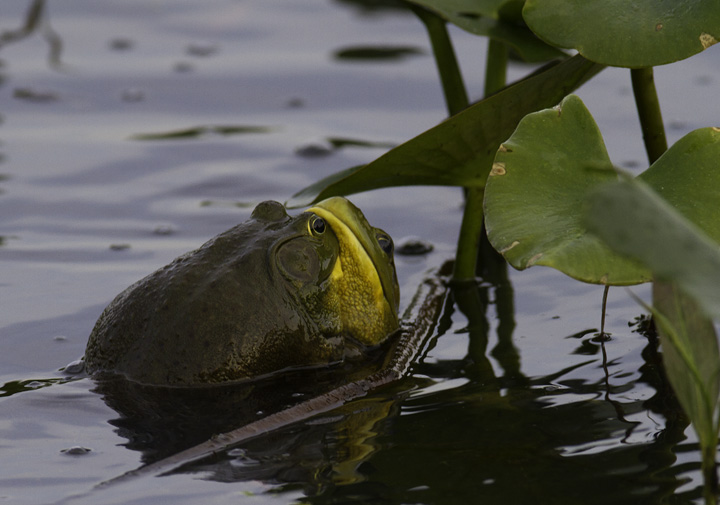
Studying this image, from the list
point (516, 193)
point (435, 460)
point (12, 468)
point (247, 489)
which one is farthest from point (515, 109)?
point (12, 468)

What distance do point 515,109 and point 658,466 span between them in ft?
3.42

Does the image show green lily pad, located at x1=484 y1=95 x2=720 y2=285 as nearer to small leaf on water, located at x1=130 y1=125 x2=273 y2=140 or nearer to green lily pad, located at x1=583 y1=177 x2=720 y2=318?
green lily pad, located at x1=583 y1=177 x2=720 y2=318

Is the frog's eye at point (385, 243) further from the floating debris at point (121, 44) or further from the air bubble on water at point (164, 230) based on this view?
the floating debris at point (121, 44)

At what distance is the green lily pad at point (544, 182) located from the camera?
2.12 metres

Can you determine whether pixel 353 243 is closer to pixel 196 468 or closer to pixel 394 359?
pixel 394 359

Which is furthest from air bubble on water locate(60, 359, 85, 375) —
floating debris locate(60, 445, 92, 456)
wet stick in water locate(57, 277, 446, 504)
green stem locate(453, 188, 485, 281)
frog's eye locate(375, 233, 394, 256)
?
green stem locate(453, 188, 485, 281)

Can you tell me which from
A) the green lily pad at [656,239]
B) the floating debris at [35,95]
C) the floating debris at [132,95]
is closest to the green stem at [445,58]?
the green lily pad at [656,239]

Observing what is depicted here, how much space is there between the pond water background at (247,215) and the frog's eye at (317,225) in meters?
0.45

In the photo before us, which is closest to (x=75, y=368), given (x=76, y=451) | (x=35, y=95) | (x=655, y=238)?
(x=76, y=451)

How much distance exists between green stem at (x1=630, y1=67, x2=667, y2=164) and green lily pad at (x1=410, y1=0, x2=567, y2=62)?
0.36 metres

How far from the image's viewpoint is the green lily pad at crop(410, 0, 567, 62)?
2.80 metres

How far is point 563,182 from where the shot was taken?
2.23 m

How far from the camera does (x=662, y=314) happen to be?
1533mm

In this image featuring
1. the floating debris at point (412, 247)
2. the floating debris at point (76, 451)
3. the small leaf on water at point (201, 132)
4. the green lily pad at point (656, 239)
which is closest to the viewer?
the green lily pad at point (656, 239)
